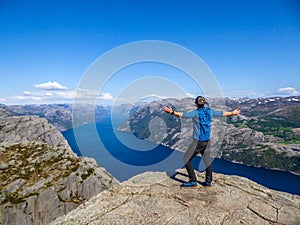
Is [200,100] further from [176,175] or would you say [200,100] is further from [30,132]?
[30,132]

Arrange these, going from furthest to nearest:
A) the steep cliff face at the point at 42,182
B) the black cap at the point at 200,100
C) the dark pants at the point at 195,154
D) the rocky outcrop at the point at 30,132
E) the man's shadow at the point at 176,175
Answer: the rocky outcrop at the point at 30,132 < the steep cliff face at the point at 42,182 < the man's shadow at the point at 176,175 < the dark pants at the point at 195,154 < the black cap at the point at 200,100

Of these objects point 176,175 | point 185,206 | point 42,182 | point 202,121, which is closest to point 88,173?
point 42,182

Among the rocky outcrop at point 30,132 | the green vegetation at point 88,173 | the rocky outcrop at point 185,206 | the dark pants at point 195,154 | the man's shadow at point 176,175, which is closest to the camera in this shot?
the rocky outcrop at point 185,206

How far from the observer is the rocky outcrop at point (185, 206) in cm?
661

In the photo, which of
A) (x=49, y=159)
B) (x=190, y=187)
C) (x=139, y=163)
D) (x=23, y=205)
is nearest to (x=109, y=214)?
(x=190, y=187)

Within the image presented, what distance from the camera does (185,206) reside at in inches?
288

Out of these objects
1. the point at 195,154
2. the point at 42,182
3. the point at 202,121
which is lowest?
the point at 42,182

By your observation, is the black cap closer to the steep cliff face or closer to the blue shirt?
the blue shirt

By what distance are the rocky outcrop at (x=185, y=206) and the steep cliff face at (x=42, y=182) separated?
42557 millimetres

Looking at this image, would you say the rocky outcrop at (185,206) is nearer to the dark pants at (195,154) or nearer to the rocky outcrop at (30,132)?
the dark pants at (195,154)

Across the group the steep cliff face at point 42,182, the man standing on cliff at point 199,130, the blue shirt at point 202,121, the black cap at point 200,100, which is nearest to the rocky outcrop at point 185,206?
the man standing on cliff at point 199,130

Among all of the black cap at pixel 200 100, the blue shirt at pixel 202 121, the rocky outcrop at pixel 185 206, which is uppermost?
the black cap at pixel 200 100

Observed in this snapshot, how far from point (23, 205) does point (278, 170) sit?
195 meters

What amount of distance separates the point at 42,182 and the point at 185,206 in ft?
154
